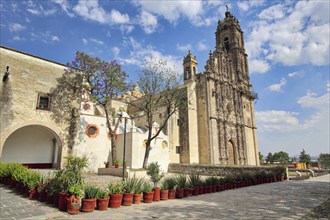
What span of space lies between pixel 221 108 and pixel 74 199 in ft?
87.3

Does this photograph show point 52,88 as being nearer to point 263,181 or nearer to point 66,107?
point 66,107

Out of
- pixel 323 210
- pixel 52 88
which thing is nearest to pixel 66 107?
pixel 52 88

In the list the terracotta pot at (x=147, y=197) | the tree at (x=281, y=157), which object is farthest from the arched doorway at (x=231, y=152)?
the tree at (x=281, y=157)

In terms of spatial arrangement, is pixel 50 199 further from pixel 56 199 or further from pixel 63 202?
pixel 63 202

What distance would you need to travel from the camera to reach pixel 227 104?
1262 inches

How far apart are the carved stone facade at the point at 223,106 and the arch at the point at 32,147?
46.7ft

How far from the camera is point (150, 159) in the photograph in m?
21.5

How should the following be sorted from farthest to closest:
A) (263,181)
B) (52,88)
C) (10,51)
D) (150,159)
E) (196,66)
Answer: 1. (196,66)
2. (150,159)
3. (52,88)
4. (10,51)
5. (263,181)

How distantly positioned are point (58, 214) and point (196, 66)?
1101 inches

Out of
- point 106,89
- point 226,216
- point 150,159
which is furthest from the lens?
point 150,159

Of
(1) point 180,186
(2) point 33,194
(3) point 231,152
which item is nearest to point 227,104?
(3) point 231,152

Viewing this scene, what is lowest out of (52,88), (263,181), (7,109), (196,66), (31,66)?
(263,181)

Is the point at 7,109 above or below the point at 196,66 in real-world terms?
below

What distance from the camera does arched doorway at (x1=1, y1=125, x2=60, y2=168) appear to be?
713 inches
